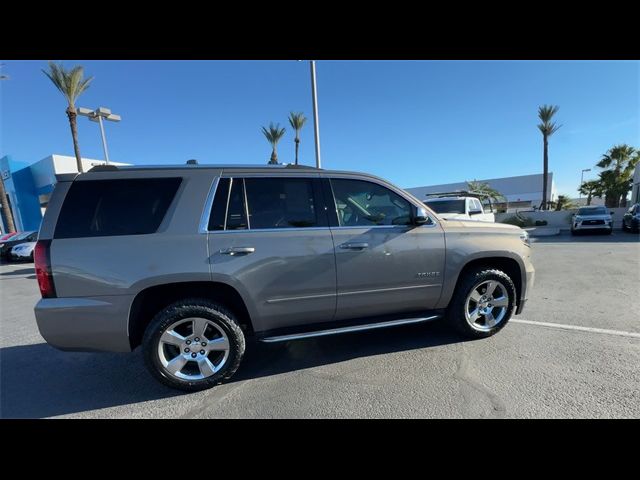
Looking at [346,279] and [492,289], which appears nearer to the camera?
[346,279]

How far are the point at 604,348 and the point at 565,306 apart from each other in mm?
1579

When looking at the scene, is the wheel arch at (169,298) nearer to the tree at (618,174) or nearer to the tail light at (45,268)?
the tail light at (45,268)

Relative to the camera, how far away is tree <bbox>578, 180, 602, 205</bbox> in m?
32.2

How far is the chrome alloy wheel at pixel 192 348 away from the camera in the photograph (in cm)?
275

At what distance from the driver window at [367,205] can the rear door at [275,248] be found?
25cm

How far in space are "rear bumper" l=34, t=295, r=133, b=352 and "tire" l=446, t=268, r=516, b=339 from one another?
3405 millimetres

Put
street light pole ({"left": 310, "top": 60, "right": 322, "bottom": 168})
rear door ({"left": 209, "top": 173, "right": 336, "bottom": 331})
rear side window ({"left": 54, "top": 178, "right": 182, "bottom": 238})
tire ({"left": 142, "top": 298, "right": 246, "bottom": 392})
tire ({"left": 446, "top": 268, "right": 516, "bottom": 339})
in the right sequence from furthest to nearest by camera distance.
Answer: street light pole ({"left": 310, "top": 60, "right": 322, "bottom": 168}) < tire ({"left": 446, "top": 268, "right": 516, "bottom": 339}) < rear door ({"left": 209, "top": 173, "right": 336, "bottom": 331}) < tire ({"left": 142, "top": 298, "right": 246, "bottom": 392}) < rear side window ({"left": 54, "top": 178, "right": 182, "bottom": 238})

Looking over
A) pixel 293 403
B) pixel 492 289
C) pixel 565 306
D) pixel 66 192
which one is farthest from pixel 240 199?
pixel 565 306

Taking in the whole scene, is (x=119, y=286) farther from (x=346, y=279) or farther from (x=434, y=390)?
(x=434, y=390)

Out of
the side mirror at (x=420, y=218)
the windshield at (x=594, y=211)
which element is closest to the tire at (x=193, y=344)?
the side mirror at (x=420, y=218)

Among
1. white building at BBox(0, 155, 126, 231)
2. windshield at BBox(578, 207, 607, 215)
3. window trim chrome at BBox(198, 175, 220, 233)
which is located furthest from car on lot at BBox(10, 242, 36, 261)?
windshield at BBox(578, 207, 607, 215)

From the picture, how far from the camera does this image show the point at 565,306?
4.68 m

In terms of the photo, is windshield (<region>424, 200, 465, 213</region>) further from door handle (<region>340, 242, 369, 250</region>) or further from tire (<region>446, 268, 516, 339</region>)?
door handle (<region>340, 242, 369, 250</region>)
